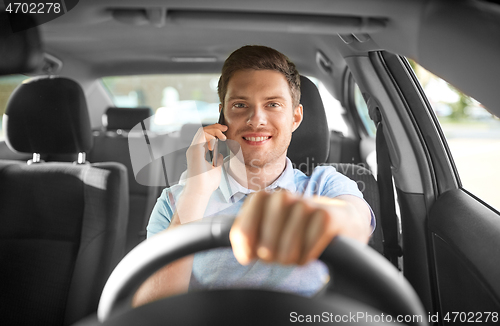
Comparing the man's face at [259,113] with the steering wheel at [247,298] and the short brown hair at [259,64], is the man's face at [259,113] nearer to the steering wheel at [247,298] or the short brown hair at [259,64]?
the short brown hair at [259,64]

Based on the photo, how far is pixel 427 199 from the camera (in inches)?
Answer: 52.9

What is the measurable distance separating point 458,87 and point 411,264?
799mm

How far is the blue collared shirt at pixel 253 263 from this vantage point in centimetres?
91

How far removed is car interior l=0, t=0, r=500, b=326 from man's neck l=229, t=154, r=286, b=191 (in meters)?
0.11

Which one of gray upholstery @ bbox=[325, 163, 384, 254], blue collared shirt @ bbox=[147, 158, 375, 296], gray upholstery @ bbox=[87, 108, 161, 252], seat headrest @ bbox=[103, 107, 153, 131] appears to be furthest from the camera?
seat headrest @ bbox=[103, 107, 153, 131]

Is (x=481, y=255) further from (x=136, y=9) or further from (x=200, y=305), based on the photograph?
(x=136, y=9)

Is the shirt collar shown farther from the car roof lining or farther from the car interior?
the car roof lining

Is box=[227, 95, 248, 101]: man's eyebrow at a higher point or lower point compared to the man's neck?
higher

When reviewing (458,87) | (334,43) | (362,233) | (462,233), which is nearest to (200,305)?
(362,233)

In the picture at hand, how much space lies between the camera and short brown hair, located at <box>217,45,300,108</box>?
1.10 m

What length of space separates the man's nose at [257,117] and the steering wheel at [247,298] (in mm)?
602

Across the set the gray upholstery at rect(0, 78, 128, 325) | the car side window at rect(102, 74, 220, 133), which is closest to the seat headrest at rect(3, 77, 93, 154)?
the gray upholstery at rect(0, 78, 128, 325)

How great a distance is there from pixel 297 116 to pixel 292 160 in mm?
140

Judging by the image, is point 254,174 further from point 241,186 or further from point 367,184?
point 367,184
